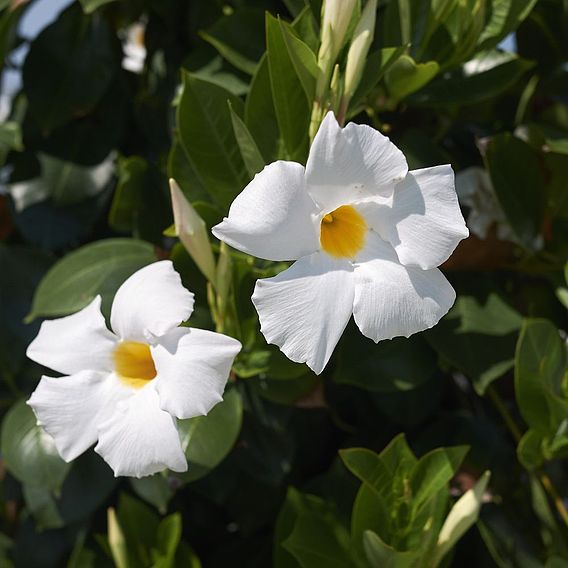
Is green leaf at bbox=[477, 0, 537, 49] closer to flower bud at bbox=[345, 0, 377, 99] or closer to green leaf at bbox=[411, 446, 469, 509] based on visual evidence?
flower bud at bbox=[345, 0, 377, 99]

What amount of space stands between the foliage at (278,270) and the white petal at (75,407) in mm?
144

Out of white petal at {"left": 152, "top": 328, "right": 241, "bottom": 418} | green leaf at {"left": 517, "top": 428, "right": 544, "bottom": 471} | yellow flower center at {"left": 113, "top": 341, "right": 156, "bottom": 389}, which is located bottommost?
green leaf at {"left": 517, "top": 428, "right": 544, "bottom": 471}

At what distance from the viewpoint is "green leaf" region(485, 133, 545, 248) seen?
98 centimetres

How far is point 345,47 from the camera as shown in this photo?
817 mm

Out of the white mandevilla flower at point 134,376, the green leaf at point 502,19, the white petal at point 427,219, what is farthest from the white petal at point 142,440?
the green leaf at point 502,19

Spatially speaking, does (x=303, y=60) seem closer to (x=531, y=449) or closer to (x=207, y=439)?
(x=207, y=439)

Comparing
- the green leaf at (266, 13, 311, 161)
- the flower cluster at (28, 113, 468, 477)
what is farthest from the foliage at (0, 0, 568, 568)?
the flower cluster at (28, 113, 468, 477)

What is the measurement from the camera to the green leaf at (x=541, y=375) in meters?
0.86

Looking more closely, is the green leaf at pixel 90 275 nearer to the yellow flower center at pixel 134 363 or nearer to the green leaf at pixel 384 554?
the yellow flower center at pixel 134 363

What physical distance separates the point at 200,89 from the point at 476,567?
785 mm

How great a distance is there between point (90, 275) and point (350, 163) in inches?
17.9

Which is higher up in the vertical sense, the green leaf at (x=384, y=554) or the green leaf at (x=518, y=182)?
the green leaf at (x=518, y=182)

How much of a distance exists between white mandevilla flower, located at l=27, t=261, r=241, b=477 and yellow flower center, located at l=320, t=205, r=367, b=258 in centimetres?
12

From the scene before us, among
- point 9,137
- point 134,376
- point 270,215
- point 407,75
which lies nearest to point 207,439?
point 134,376
